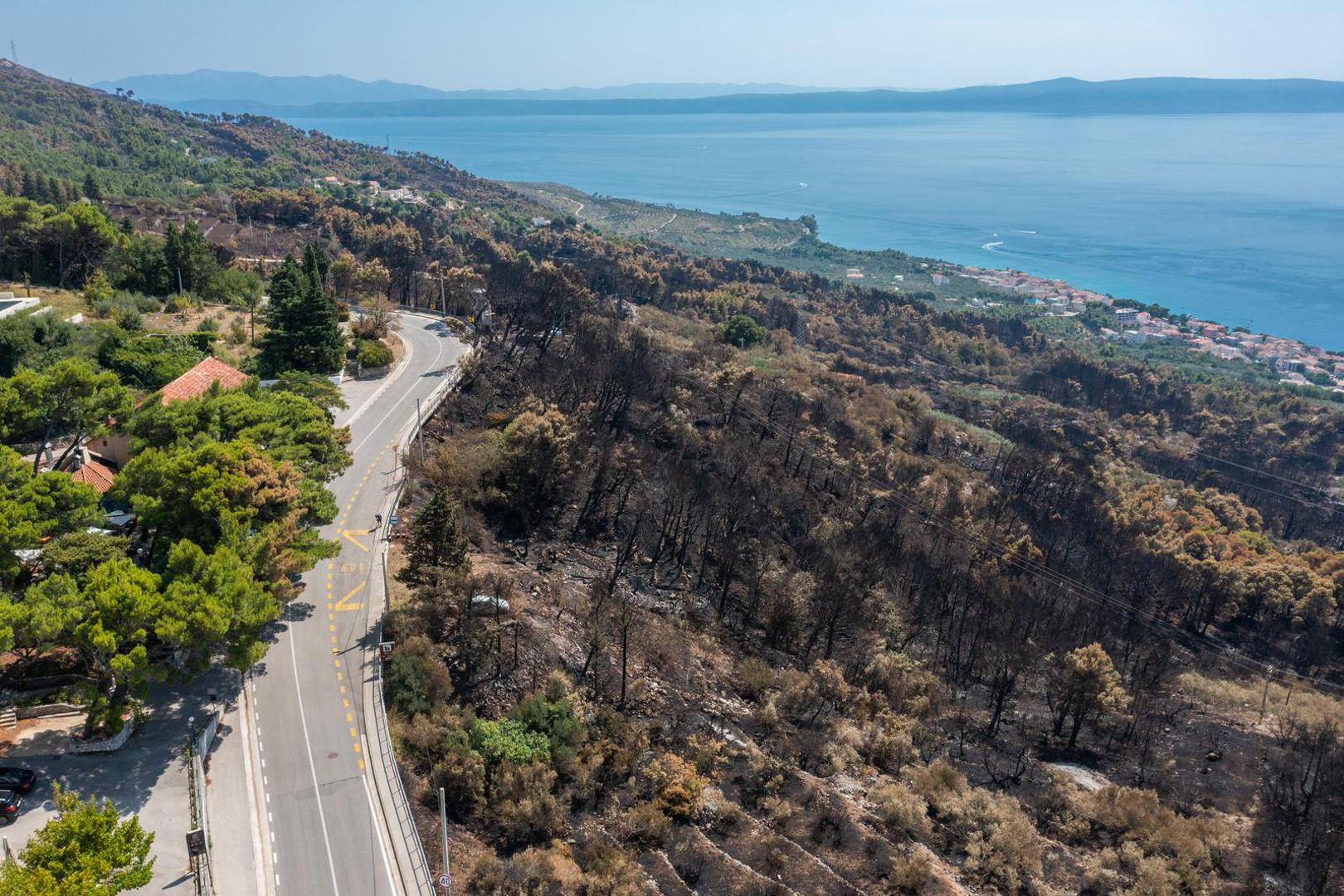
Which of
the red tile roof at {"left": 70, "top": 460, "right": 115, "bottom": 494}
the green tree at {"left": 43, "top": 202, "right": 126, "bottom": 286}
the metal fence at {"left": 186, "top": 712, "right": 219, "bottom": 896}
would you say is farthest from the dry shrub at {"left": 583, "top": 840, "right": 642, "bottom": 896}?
the green tree at {"left": 43, "top": 202, "right": 126, "bottom": 286}

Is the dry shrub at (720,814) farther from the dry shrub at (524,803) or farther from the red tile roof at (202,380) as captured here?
the red tile roof at (202,380)

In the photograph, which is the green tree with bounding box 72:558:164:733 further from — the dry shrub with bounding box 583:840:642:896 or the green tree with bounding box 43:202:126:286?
the green tree with bounding box 43:202:126:286

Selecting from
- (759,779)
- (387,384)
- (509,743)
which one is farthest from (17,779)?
(387,384)

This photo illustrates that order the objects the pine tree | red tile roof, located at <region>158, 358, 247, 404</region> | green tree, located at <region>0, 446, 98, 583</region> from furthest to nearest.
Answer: red tile roof, located at <region>158, 358, 247, 404</region>, the pine tree, green tree, located at <region>0, 446, 98, 583</region>

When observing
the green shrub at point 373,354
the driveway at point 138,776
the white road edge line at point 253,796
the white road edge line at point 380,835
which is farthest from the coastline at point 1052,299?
the driveway at point 138,776

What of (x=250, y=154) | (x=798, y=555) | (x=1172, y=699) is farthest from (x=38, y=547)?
(x=250, y=154)

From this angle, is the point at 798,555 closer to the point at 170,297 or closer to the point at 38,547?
the point at 38,547
